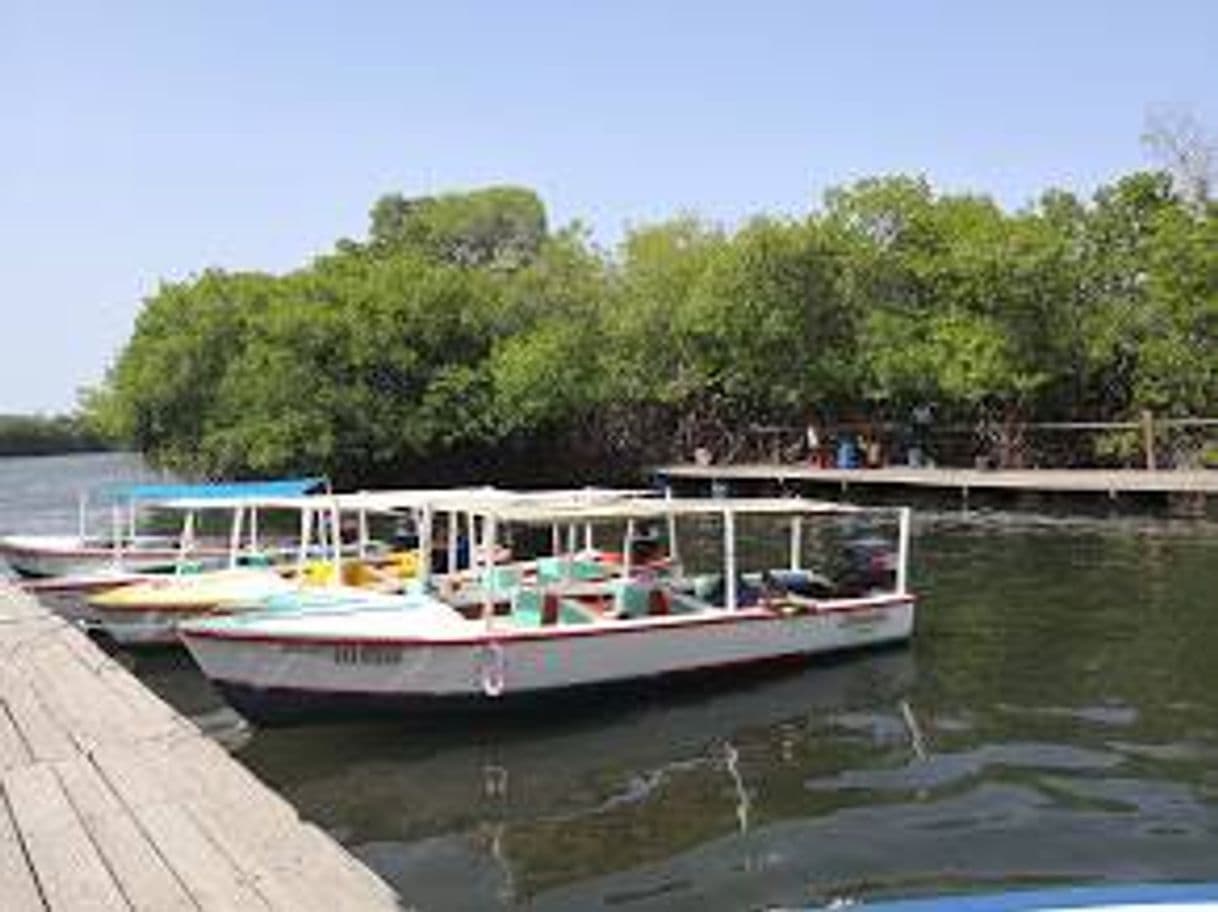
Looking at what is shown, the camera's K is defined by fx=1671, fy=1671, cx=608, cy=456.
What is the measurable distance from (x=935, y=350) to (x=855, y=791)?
34.8 metres

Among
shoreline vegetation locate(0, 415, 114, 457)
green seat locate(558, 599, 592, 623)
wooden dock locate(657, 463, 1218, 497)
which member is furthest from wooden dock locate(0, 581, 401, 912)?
shoreline vegetation locate(0, 415, 114, 457)

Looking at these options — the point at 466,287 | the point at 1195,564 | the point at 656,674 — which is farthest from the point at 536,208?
the point at 656,674

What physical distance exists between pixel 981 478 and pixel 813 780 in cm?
2936

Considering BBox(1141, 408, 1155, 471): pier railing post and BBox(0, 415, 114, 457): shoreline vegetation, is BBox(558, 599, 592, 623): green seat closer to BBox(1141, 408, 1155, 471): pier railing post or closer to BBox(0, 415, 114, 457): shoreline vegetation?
BBox(1141, 408, 1155, 471): pier railing post

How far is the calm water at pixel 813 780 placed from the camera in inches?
451

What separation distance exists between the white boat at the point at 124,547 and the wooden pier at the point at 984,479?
20161mm

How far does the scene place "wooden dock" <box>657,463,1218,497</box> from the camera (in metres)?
38.2

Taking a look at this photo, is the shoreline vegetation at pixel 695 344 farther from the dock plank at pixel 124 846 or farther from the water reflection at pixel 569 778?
the dock plank at pixel 124 846

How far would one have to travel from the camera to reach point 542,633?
52.6 ft

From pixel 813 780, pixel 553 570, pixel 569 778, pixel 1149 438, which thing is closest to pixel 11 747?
pixel 569 778

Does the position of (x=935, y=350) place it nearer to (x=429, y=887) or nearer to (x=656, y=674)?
(x=656, y=674)

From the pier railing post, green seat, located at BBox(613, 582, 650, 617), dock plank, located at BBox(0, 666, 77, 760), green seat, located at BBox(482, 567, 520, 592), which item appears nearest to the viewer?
dock plank, located at BBox(0, 666, 77, 760)

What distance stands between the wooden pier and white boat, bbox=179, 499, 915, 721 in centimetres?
1961

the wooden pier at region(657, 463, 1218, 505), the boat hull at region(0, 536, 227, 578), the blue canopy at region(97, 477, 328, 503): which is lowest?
the boat hull at region(0, 536, 227, 578)
